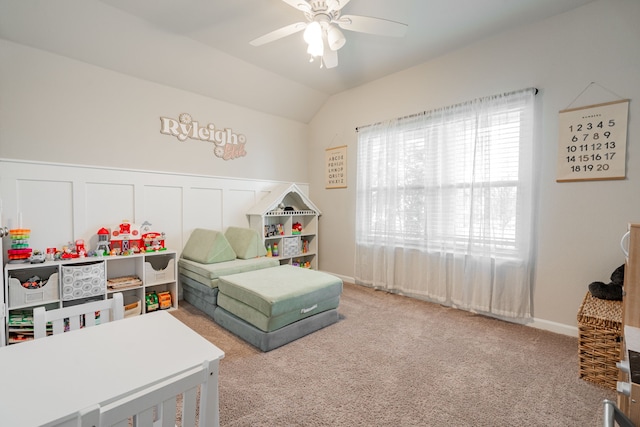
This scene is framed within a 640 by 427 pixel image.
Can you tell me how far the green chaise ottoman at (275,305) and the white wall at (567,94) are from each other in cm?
199

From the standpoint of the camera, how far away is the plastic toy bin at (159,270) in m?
2.96

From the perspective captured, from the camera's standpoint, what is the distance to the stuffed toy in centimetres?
206

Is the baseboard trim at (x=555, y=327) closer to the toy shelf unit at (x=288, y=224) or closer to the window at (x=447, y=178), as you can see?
the window at (x=447, y=178)

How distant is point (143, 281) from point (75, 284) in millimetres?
546

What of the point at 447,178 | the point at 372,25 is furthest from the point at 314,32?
the point at 447,178

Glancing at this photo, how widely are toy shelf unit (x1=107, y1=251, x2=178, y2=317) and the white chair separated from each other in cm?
152

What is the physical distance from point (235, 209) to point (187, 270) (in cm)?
105

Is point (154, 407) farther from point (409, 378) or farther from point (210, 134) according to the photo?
point (210, 134)

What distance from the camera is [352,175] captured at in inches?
162

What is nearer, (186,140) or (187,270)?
(187,270)

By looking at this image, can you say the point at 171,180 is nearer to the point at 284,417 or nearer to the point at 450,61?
the point at 284,417

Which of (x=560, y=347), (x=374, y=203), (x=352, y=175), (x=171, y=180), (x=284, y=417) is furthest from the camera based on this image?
(x=352, y=175)

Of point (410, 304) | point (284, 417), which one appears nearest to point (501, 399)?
point (284, 417)

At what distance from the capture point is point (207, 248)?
318 centimetres
